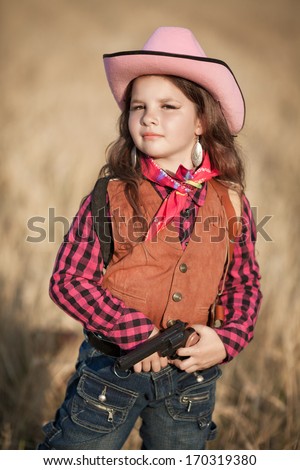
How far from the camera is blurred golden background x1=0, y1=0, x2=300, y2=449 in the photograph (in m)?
3.25

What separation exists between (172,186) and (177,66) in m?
0.38

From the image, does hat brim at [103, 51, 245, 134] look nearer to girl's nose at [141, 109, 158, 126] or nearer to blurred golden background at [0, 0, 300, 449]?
girl's nose at [141, 109, 158, 126]

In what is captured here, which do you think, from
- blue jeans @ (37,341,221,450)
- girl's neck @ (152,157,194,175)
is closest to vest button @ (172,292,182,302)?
blue jeans @ (37,341,221,450)

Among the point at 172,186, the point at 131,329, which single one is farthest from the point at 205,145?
the point at 131,329

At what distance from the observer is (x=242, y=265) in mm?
2254

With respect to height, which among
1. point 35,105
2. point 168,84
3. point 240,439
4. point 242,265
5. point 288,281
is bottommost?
point 240,439

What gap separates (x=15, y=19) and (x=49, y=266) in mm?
10879

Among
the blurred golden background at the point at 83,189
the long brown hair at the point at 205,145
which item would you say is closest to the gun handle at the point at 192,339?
the long brown hair at the point at 205,145

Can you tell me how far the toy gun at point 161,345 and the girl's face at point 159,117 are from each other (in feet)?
1.88

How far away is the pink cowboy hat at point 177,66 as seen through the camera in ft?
6.63

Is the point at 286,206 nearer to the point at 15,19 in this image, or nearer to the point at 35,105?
the point at 35,105

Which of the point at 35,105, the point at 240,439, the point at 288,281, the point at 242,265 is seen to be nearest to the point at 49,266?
the point at 288,281

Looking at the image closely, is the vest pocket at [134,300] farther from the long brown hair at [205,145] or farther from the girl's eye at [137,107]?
the girl's eye at [137,107]

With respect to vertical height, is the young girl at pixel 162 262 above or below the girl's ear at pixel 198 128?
below
